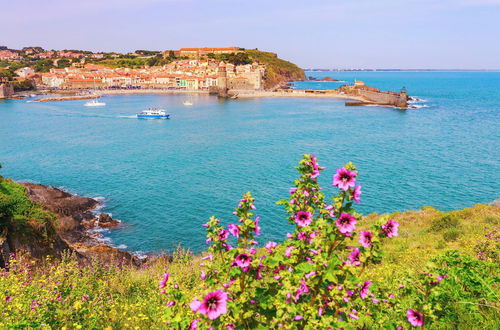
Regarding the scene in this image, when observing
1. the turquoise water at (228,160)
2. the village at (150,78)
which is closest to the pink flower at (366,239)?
the turquoise water at (228,160)

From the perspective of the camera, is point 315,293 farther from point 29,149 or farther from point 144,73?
point 144,73

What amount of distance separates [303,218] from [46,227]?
45.2 feet

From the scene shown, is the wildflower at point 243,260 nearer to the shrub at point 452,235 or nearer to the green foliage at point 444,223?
the shrub at point 452,235

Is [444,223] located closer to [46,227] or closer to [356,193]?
[356,193]

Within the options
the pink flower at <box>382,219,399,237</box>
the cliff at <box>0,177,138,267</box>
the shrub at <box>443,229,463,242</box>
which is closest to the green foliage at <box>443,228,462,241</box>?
the shrub at <box>443,229,463,242</box>

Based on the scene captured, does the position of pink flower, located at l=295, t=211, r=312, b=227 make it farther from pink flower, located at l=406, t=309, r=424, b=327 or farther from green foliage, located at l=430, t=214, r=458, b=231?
green foliage, located at l=430, t=214, r=458, b=231

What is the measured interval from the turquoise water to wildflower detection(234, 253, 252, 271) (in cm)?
1648

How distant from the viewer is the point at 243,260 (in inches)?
109

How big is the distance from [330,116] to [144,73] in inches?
4804

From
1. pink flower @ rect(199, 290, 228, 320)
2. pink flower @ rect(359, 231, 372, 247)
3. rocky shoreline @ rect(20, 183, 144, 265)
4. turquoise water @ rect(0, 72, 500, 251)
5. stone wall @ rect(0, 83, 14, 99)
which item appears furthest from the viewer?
stone wall @ rect(0, 83, 14, 99)

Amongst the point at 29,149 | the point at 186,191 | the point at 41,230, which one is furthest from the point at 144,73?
the point at 41,230

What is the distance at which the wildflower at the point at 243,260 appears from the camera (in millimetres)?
2719

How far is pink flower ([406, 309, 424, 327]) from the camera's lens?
2.78 m

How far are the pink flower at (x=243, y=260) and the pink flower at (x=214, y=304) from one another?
35 cm
